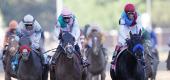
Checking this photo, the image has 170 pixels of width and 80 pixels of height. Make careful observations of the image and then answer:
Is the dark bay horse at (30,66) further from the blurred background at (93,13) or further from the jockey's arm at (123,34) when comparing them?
the blurred background at (93,13)

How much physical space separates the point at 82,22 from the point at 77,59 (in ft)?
179

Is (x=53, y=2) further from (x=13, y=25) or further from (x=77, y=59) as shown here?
(x=77, y=59)

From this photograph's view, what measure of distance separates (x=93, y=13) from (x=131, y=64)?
2270 inches

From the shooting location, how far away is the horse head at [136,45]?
53.1 ft

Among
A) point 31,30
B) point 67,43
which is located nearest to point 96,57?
point 31,30

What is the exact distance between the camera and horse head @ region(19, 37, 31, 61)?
17266 millimetres

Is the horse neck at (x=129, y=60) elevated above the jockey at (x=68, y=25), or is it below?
below

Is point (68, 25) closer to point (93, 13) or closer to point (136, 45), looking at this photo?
point (136, 45)

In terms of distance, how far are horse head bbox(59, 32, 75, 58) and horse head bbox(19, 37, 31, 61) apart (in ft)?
2.89

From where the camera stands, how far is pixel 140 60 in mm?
16922

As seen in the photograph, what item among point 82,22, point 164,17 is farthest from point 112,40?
point 164,17

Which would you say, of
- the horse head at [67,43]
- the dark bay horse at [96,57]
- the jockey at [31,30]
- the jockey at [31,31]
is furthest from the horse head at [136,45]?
the dark bay horse at [96,57]

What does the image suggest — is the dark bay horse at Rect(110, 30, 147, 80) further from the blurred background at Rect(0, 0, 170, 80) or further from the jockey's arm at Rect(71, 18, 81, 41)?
the blurred background at Rect(0, 0, 170, 80)

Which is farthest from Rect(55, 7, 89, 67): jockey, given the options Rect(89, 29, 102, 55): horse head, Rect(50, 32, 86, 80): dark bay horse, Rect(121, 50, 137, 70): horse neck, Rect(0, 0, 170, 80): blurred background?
Rect(0, 0, 170, 80): blurred background
